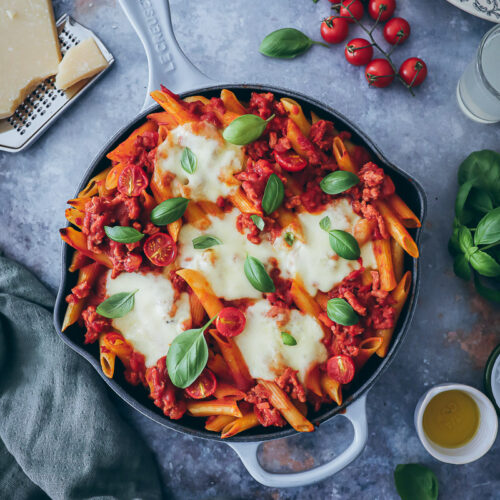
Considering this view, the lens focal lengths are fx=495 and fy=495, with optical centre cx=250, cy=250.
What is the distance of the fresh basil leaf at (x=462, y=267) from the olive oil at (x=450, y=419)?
584mm

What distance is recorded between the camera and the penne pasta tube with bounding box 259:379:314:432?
201 cm

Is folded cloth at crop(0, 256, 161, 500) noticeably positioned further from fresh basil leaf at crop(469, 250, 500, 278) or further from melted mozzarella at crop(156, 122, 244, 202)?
fresh basil leaf at crop(469, 250, 500, 278)

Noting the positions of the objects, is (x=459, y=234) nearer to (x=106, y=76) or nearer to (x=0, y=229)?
(x=106, y=76)

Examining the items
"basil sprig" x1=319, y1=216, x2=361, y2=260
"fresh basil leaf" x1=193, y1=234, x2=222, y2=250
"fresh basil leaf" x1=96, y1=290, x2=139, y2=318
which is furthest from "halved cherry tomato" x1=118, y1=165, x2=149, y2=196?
"basil sprig" x1=319, y1=216, x2=361, y2=260

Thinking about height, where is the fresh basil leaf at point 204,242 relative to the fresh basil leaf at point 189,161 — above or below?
below

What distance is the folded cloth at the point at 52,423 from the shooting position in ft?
8.04

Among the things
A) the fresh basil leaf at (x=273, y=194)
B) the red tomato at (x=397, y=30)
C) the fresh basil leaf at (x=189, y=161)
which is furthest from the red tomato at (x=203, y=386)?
the red tomato at (x=397, y=30)

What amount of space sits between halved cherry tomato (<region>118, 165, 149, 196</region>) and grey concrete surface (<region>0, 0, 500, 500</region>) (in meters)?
0.69

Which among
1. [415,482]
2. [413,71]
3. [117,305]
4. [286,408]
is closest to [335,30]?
[413,71]

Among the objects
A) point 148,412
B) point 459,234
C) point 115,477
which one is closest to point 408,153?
point 459,234

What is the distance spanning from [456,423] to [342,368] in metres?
0.88

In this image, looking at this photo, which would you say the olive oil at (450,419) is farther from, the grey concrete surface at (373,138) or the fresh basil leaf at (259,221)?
the fresh basil leaf at (259,221)

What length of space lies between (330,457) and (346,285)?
107 cm

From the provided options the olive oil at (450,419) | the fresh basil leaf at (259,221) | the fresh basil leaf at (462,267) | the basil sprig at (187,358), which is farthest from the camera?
the olive oil at (450,419)
